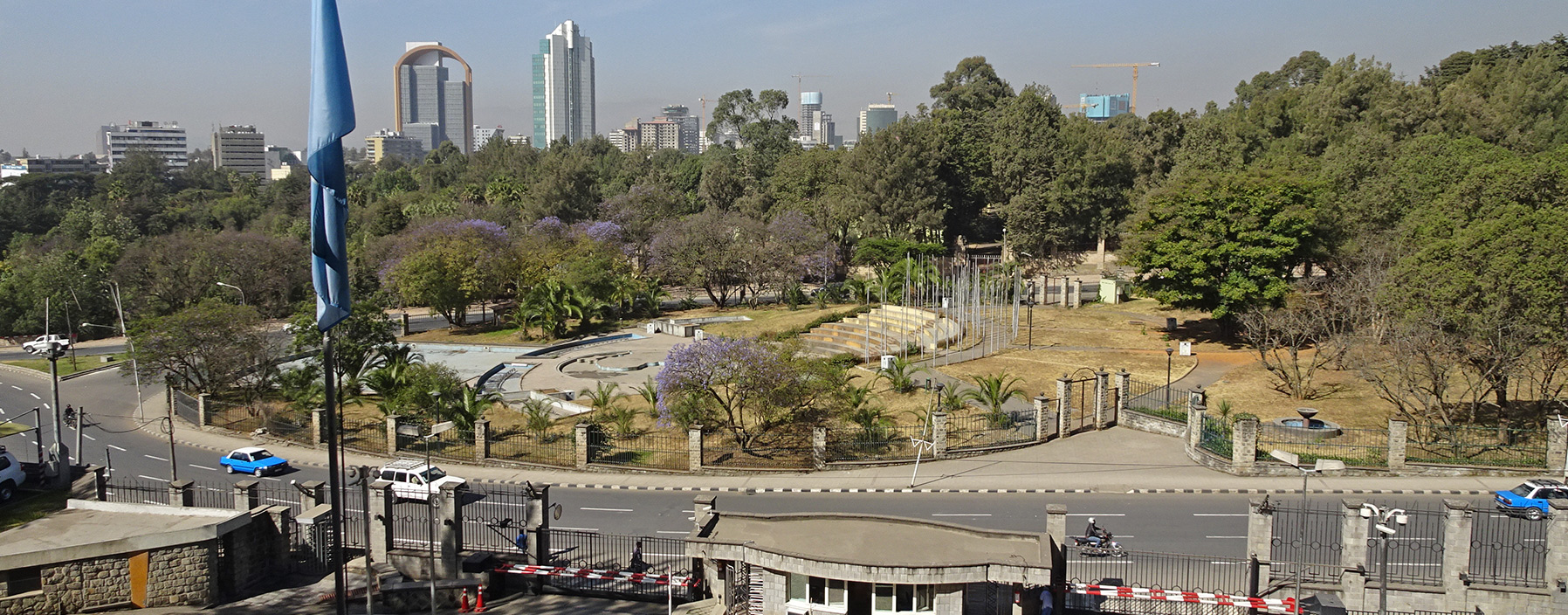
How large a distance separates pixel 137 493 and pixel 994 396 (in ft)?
75.1

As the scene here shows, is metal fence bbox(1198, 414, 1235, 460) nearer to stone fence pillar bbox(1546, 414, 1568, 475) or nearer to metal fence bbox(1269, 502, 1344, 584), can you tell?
metal fence bbox(1269, 502, 1344, 584)

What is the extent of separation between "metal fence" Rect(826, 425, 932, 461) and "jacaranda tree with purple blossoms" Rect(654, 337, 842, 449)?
1.43 meters

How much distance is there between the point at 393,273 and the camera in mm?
50469

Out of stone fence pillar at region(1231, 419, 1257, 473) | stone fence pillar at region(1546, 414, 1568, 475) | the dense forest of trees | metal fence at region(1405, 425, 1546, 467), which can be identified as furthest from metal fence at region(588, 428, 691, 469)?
stone fence pillar at region(1546, 414, 1568, 475)

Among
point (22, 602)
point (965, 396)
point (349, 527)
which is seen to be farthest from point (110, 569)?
point (965, 396)

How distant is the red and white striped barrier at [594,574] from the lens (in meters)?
17.2

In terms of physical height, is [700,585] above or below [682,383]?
below

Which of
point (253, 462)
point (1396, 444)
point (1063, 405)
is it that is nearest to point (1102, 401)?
point (1063, 405)

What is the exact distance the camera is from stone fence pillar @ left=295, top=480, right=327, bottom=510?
1936 centimetres

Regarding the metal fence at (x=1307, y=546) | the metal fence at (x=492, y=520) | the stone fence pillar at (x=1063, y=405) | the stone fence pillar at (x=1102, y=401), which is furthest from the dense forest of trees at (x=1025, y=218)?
the metal fence at (x=492, y=520)

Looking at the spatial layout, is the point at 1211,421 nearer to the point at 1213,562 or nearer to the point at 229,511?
the point at 1213,562

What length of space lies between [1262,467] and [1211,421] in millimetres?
2264

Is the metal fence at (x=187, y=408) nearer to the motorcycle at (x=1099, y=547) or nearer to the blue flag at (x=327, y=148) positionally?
the blue flag at (x=327, y=148)

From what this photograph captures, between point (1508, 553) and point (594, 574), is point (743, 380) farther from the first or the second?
point (1508, 553)
